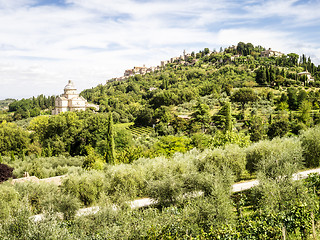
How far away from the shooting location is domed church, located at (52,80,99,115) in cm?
7419

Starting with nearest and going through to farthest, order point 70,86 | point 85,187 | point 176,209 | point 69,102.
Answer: point 176,209 < point 85,187 < point 69,102 < point 70,86

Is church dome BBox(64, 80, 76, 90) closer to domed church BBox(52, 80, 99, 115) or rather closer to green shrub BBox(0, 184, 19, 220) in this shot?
domed church BBox(52, 80, 99, 115)

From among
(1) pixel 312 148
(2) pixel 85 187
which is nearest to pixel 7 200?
(2) pixel 85 187

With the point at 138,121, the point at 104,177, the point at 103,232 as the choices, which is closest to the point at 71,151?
the point at 138,121

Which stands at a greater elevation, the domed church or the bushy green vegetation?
the domed church

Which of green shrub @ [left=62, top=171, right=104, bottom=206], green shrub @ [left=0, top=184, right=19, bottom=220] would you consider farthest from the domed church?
green shrub @ [left=0, top=184, right=19, bottom=220]

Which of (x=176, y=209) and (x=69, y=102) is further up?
(x=69, y=102)

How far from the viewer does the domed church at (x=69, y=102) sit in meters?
74.2

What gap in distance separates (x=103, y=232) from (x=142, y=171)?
26.3 feet

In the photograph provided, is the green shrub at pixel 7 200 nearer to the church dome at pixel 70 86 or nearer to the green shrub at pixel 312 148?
the green shrub at pixel 312 148

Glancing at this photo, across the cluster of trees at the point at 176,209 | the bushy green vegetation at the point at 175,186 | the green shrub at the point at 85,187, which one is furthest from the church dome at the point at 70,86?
the green shrub at the point at 85,187

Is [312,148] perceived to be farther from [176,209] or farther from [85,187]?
[85,187]

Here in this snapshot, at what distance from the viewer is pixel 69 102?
7550 cm

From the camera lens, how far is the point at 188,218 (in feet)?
29.9
